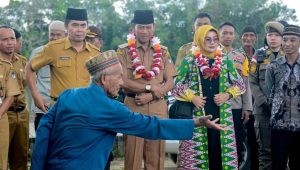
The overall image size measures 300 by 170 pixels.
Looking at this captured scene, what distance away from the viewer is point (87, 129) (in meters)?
3.49

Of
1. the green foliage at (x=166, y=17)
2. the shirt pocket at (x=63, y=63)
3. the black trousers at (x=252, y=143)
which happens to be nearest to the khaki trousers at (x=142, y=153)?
the shirt pocket at (x=63, y=63)

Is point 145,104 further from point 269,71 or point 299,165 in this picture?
point 299,165

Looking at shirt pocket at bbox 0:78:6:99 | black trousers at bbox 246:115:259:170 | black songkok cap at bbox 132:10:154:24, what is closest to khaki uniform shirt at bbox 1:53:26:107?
shirt pocket at bbox 0:78:6:99

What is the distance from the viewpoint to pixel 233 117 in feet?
19.2

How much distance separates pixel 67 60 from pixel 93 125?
188 centimetres

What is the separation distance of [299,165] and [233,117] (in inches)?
37.7

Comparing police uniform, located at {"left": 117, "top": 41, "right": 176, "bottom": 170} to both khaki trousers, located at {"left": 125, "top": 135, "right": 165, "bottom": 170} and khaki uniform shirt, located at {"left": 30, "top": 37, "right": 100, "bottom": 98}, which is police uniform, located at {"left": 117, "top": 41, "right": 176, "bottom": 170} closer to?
khaki trousers, located at {"left": 125, "top": 135, "right": 165, "bottom": 170}

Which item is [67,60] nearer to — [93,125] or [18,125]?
[18,125]

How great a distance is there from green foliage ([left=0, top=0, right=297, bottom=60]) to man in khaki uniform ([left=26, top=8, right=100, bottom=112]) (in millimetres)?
28025

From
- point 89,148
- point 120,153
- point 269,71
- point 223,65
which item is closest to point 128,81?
point 223,65

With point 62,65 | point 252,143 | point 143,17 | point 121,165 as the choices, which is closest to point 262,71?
point 252,143

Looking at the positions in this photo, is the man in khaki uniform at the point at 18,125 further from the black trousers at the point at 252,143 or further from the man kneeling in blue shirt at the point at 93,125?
the black trousers at the point at 252,143

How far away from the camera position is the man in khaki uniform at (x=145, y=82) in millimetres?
5480

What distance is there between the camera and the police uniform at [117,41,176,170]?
5473mm
